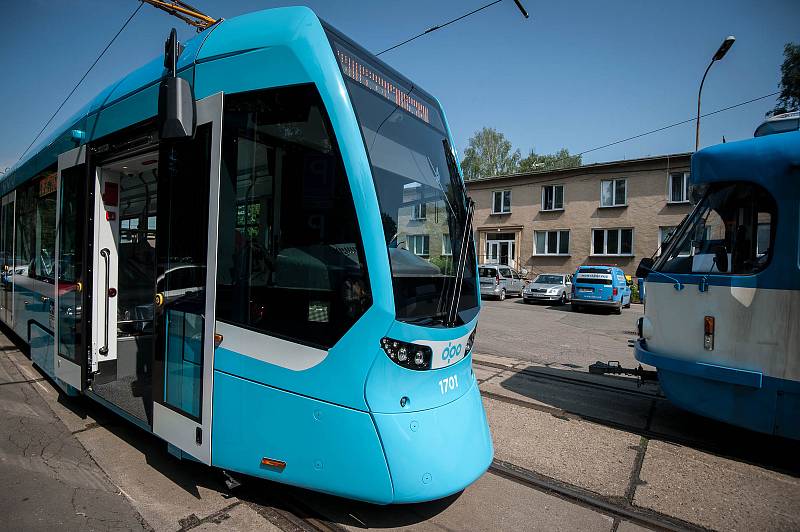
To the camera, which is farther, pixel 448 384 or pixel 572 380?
pixel 572 380

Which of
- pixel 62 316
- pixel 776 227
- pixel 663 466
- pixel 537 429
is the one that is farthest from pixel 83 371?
pixel 776 227

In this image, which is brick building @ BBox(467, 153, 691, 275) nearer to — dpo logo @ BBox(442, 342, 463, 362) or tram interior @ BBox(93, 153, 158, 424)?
dpo logo @ BBox(442, 342, 463, 362)

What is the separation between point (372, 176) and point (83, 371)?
11.7 ft

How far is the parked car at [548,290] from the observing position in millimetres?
19766

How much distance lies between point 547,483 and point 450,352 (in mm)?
1524

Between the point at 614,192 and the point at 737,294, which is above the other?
the point at 614,192

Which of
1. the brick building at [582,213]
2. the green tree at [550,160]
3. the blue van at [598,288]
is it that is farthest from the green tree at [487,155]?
the blue van at [598,288]

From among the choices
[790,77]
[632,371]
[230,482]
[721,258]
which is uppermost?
[790,77]

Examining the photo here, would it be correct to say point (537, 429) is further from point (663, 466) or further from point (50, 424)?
point (50, 424)

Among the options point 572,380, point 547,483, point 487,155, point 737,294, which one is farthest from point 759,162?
point 487,155

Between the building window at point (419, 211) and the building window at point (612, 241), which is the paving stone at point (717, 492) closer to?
the building window at point (419, 211)

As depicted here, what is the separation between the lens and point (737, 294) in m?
3.96

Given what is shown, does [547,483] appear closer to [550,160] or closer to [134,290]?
[134,290]

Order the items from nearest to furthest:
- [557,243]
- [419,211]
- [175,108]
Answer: [175,108] → [419,211] → [557,243]
